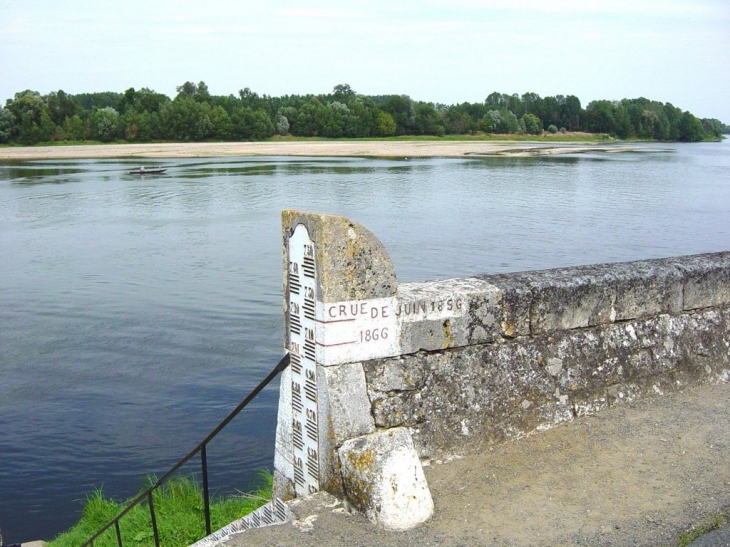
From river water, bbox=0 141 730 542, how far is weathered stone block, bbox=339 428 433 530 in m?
5.62

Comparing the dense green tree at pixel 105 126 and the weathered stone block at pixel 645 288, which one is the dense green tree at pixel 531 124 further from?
A: the weathered stone block at pixel 645 288

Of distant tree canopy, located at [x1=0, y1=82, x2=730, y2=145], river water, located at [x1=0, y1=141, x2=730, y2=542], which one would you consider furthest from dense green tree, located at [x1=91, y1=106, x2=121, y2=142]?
A: river water, located at [x1=0, y1=141, x2=730, y2=542]

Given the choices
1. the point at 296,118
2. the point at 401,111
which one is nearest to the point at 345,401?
the point at 296,118

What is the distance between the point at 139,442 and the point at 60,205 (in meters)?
25.0

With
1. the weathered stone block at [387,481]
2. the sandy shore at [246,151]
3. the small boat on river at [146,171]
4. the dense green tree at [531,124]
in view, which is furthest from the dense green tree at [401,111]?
the weathered stone block at [387,481]

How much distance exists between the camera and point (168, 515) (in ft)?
26.1

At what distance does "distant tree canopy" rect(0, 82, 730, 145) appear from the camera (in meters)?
94.2

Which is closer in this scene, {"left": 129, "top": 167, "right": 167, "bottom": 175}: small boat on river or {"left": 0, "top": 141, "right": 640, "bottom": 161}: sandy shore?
{"left": 129, "top": 167, "right": 167, "bottom": 175}: small boat on river

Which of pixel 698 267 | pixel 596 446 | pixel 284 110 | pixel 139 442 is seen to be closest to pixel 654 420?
pixel 596 446

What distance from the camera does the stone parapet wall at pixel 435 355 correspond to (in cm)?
375

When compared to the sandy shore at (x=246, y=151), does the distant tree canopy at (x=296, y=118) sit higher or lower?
higher

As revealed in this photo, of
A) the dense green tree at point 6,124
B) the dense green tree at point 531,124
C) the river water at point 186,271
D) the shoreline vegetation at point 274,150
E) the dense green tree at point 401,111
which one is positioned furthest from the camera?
the dense green tree at point 531,124

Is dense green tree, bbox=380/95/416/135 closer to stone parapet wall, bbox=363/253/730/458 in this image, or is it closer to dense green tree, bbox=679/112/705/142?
dense green tree, bbox=679/112/705/142

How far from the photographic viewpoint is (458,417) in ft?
13.6
